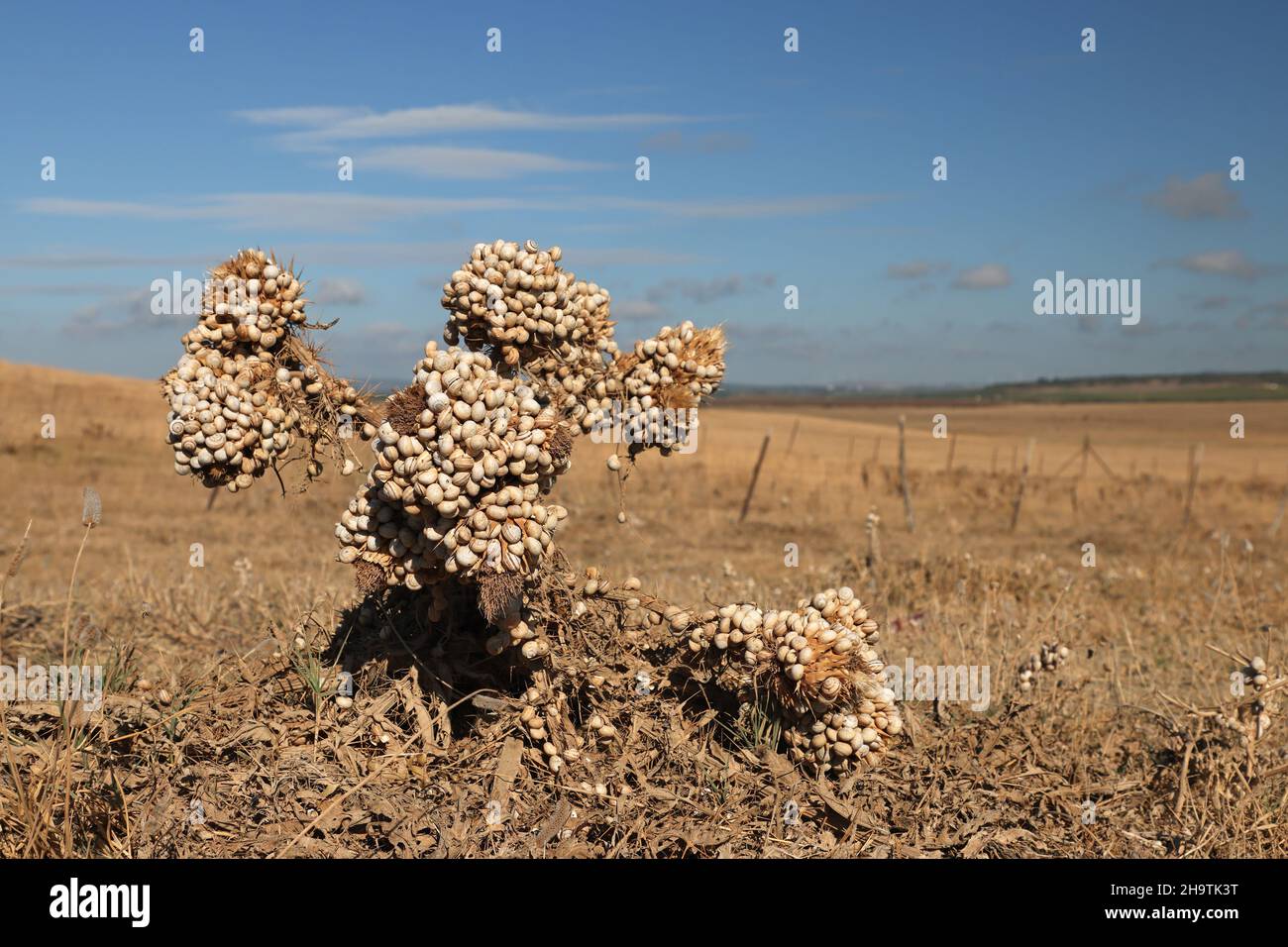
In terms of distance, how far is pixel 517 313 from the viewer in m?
3.98

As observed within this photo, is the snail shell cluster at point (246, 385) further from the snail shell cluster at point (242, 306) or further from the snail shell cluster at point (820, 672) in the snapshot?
the snail shell cluster at point (820, 672)

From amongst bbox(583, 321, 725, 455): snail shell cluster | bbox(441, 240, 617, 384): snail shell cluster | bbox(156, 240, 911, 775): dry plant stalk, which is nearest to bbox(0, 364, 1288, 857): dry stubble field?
bbox(156, 240, 911, 775): dry plant stalk

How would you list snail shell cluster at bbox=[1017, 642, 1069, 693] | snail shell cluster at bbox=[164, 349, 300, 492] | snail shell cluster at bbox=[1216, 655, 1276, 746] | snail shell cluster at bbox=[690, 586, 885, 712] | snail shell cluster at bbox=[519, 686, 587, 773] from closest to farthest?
snail shell cluster at bbox=[164, 349, 300, 492]
snail shell cluster at bbox=[690, 586, 885, 712]
snail shell cluster at bbox=[519, 686, 587, 773]
snail shell cluster at bbox=[1216, 655, 1276, 746]
snail shell cluster at bbox=[1017, 642, 1069, 693]

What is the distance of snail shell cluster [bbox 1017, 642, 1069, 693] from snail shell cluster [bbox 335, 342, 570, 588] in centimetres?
328

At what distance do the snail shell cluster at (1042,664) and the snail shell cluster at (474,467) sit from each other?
3284 millimetres

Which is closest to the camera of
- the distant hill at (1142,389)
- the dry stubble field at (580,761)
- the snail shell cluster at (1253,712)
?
the dry stubble field at (580,761)

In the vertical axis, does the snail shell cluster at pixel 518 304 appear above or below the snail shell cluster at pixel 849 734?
above

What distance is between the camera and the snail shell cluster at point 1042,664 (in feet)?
17.8

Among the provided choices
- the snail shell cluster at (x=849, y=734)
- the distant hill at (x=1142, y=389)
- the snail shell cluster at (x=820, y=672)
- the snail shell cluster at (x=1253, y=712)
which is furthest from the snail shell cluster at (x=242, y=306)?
the distant hill at (x=1142, y=389)

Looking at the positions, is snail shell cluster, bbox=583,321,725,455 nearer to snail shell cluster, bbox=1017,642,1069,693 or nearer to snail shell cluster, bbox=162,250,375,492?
snail shell cluster, bbox=162,250,375,492

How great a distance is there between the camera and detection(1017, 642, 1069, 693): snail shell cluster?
17.8 feet

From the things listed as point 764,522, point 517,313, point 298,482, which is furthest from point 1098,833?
point 764,522
